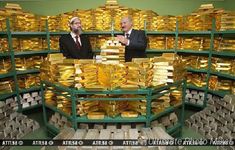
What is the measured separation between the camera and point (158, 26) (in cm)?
553

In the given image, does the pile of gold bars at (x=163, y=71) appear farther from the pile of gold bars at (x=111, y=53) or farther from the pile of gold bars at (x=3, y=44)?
the pile of gold bars at (x=3, y=44)

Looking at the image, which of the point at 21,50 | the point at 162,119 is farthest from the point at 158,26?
the point at 21,50

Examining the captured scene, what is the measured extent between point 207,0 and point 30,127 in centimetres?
609

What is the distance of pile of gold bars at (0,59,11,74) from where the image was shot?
4844 millimetres

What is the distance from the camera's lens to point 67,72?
10.5ft

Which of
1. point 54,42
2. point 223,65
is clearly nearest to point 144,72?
point 223,65

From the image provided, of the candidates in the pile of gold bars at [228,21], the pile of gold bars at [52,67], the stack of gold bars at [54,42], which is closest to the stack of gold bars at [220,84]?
the pile of gold bars at [228,21]

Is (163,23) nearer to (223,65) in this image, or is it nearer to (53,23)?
(223,65)

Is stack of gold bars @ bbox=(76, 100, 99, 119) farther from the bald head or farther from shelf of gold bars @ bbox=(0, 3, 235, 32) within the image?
shelf of gold bars @ bbox=(0, 3, 235, 32)

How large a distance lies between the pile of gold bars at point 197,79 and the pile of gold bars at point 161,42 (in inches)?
39.5

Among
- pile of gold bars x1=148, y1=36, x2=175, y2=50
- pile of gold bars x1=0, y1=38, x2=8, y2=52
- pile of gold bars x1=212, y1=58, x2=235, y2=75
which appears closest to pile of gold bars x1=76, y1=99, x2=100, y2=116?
pile of gold bars x1=0, y1=38, x2=8, y2=52

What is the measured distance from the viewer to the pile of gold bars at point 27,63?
17.2 ft

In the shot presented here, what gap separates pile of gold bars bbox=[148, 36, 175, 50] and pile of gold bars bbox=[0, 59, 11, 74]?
12.5ft

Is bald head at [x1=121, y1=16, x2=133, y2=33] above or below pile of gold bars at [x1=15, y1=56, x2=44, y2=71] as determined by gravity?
above
